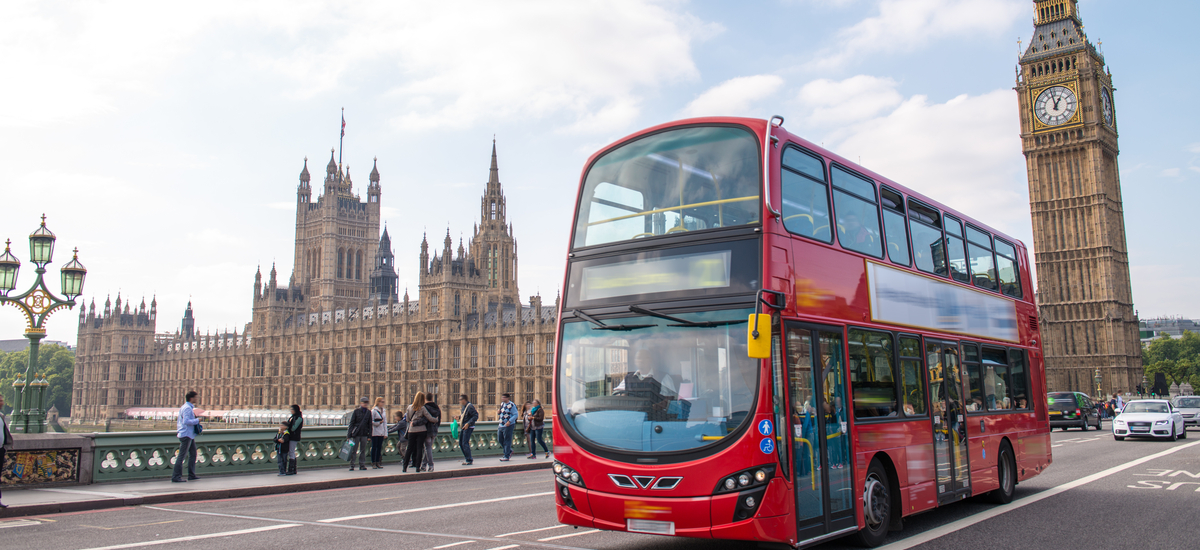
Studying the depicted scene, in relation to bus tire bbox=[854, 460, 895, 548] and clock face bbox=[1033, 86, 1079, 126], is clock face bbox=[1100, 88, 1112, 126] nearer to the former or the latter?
clock face bbox=[1033, 86, 1079, 126]

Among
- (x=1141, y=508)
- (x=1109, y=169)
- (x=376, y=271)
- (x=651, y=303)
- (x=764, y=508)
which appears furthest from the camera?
(x=376, y=271)

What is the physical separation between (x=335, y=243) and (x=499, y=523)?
110663 millimetres

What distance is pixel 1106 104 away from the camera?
72000 millimetres

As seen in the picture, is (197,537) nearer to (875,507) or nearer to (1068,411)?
(875,507)

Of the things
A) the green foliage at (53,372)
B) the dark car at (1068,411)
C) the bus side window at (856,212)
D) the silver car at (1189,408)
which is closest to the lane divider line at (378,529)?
the bus side window at (856,212)

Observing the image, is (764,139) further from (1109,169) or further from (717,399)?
(1109,169)

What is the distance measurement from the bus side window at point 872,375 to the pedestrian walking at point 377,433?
39.5 ft

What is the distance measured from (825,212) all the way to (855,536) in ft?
10.6

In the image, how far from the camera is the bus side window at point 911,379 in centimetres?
835

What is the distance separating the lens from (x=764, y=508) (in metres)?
6.12

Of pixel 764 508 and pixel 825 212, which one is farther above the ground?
pixel 825 212

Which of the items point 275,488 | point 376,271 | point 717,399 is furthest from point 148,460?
point 376,271

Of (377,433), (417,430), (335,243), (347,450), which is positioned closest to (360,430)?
(347,450)

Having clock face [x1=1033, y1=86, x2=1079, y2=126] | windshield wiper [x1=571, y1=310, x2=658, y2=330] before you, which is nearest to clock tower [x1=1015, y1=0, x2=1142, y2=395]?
clock face [x1=1033, y1=86, x2=1079, y2=126]
